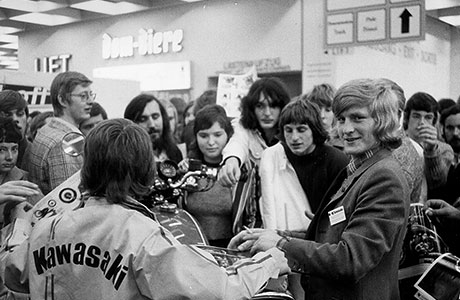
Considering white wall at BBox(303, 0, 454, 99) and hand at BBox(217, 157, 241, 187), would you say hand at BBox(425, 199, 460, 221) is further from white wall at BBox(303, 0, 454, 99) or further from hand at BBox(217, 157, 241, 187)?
white wall at BBox(303, 0, 454, 99)

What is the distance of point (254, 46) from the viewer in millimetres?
8062

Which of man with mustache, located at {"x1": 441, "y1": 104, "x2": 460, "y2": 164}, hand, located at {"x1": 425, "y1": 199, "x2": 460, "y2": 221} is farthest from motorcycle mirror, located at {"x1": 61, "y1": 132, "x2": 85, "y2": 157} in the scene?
man with mustache, located at {"x1": 441, "y1": 104, "x2": 460, "y2": 164}

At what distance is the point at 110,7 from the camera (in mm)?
8930

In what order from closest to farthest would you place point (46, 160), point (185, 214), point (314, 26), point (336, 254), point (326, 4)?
1. point (336, 254)
2. point (185, 214)
3. point (46, 160)
4. point (326, 4)
5. point (314, 26)

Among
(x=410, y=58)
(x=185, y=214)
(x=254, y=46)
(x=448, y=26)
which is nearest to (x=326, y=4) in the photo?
(x=254, y=46)

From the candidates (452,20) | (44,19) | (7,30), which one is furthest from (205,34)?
(452,20)

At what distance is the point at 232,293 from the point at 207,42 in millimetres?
7349

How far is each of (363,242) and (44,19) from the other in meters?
8.89

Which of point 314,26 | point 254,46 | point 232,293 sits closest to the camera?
point 232,293

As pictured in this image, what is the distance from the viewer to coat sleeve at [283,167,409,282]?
1570mm

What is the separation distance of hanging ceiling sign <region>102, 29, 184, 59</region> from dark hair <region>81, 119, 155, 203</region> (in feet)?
24.1

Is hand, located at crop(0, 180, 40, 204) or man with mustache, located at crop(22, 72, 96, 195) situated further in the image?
man with mustache, located at crop(22, 72, 96, 195)

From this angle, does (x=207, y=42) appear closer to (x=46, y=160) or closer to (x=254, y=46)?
(x=254, y=46)

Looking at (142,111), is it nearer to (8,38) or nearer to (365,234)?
(365,234)
